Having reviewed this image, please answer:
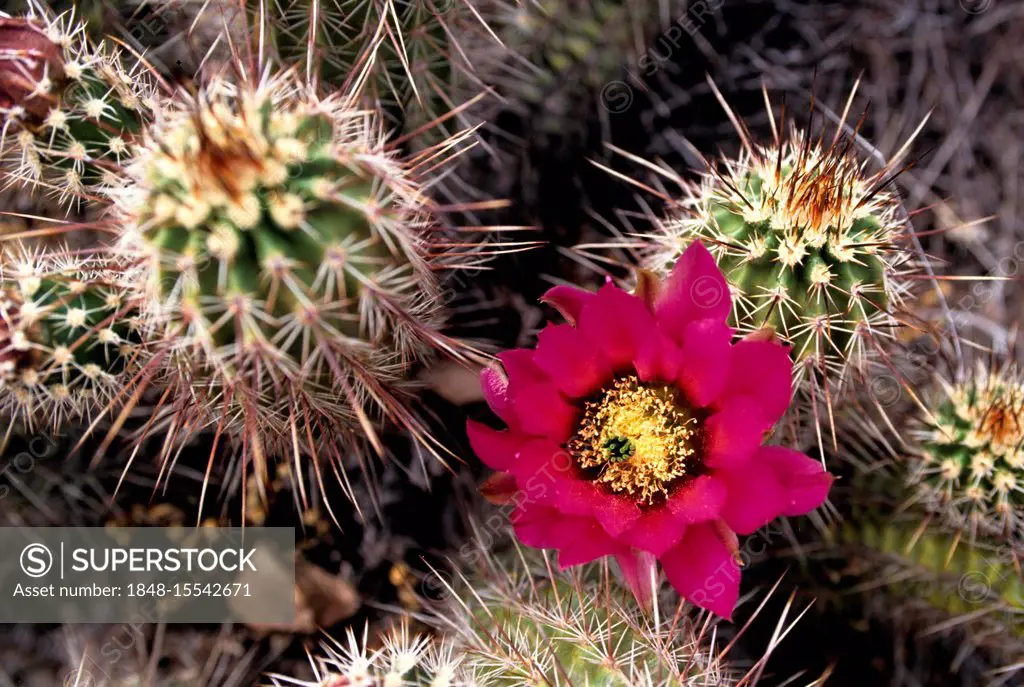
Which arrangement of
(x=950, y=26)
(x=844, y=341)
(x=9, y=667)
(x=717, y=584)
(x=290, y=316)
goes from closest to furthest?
(x=290, y=316) < (x=717, y=584) < (x=844, y=341) < (x=9, y=667) < (x=950, y=26)

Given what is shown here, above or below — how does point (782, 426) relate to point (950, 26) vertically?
below

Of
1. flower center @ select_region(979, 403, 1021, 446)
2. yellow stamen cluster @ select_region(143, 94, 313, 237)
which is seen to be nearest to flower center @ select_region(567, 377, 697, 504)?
yellow stamen cluster @ select_region(143, 94, 313, 237)

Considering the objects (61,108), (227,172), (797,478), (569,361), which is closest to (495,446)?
(569,361)

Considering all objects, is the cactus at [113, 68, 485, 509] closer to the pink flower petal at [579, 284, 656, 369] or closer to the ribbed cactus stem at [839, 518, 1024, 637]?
the pink flower petal at [579, 284, 656, 369]

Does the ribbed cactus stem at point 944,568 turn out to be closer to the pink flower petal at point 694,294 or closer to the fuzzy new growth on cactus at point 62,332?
the pink flower petal at point 694,294

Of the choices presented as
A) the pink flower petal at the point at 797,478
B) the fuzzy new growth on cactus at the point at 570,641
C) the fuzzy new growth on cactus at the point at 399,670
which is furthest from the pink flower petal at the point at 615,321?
the fuzzy new growth on cactus at the point at 399,670

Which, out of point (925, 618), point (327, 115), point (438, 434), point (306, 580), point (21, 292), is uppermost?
point (327, 115)

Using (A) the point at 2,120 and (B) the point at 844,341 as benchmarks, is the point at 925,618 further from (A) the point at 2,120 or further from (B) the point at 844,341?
(A) the point at 2,120

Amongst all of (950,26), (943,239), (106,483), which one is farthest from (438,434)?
(950,26)
